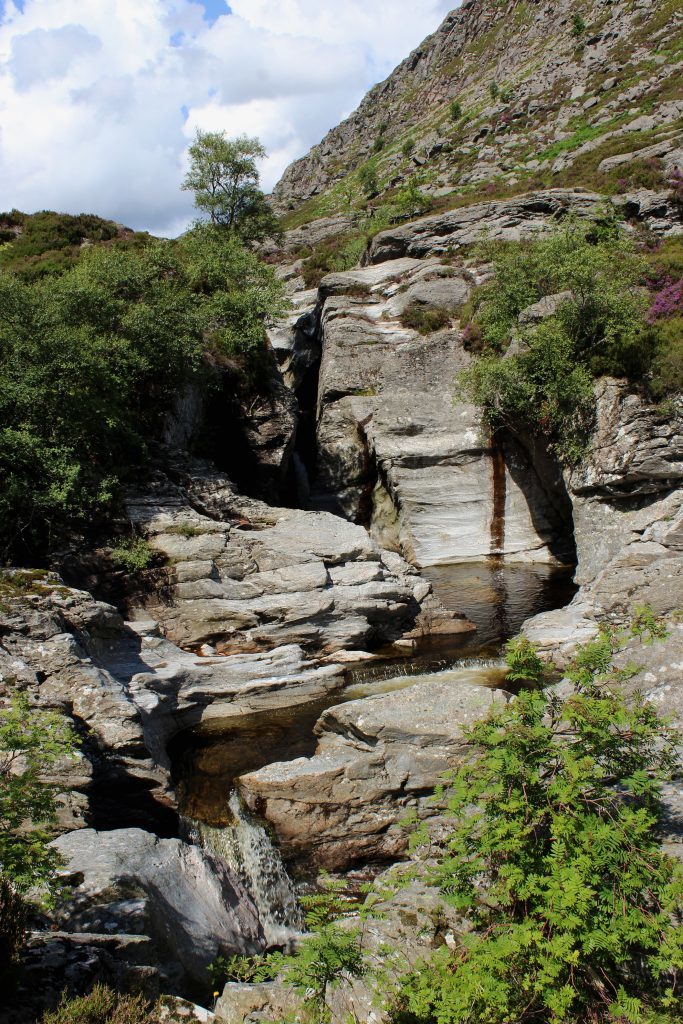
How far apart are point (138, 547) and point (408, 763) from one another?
10.7 metres

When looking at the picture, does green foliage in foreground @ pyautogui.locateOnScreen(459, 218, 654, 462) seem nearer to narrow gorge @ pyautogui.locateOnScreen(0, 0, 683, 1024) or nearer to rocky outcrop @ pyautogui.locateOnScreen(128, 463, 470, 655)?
narrow gorge @ pyautogui.locateOnScreen(0, 0, 683, 1024)

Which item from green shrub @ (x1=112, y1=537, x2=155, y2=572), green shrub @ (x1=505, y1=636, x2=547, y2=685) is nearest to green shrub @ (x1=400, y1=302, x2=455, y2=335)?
green shrub @ (x1=112, y1=537, x2=155, y2=572)

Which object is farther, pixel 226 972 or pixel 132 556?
pixel 132 556

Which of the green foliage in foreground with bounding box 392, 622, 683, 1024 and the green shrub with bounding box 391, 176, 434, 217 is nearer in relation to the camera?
the green foliage in foreground with bounding box 392, 622, 683, 1024

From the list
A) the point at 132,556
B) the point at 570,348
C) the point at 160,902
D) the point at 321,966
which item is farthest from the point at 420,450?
the point at 321,966

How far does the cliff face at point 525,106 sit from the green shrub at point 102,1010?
47.3 meters

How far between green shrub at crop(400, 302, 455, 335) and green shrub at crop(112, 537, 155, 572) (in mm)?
21691

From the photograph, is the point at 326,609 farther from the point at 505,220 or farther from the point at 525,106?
the point at 525,106

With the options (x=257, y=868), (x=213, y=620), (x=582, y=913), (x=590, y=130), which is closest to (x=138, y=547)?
(x=213, y=620)

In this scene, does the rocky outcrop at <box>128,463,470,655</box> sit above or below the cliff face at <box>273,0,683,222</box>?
below

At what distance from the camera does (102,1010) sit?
5324 mm

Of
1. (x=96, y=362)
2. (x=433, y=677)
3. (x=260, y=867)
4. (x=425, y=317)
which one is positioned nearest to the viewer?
(x=260, y=867)

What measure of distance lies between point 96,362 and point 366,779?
1541 cm

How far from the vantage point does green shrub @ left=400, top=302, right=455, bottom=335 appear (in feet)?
108
